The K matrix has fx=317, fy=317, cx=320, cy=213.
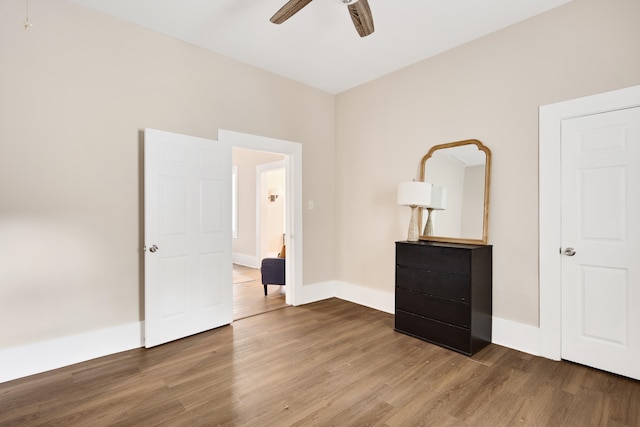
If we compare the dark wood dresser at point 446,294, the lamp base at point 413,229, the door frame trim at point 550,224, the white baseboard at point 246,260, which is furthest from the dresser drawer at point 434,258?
the white baseboard at point 246,260

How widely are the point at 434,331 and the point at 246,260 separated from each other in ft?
16.3

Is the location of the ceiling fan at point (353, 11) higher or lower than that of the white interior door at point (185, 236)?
higher

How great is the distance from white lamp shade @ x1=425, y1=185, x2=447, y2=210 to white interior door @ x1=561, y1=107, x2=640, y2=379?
1.05 metres

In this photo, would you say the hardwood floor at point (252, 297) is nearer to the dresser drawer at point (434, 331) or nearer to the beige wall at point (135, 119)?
the beige wall at point (135, 119)

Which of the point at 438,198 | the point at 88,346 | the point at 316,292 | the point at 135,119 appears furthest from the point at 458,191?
the point at 88,346

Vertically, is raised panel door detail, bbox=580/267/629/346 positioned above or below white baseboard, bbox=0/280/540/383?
above

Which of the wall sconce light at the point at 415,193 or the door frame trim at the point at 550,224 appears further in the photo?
the wall sconce light at the point at 415,193

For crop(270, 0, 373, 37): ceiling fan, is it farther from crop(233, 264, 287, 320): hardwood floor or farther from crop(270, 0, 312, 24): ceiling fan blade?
crop(233, 264, 287, 320): hardwood floor

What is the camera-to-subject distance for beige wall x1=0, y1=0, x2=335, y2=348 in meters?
2.41

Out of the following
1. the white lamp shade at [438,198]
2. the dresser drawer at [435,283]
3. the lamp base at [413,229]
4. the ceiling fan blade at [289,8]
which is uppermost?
the ceiling fan blade at [289,8]

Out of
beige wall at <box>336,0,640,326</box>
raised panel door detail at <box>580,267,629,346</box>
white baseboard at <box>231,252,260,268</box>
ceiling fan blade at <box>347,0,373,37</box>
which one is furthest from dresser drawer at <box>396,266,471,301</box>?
white baseboard at <box>231,252,260,268</box>

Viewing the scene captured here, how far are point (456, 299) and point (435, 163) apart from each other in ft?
4.91

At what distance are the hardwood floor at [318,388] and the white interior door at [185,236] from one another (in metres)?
0.27

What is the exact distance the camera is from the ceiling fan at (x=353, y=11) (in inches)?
85.4
